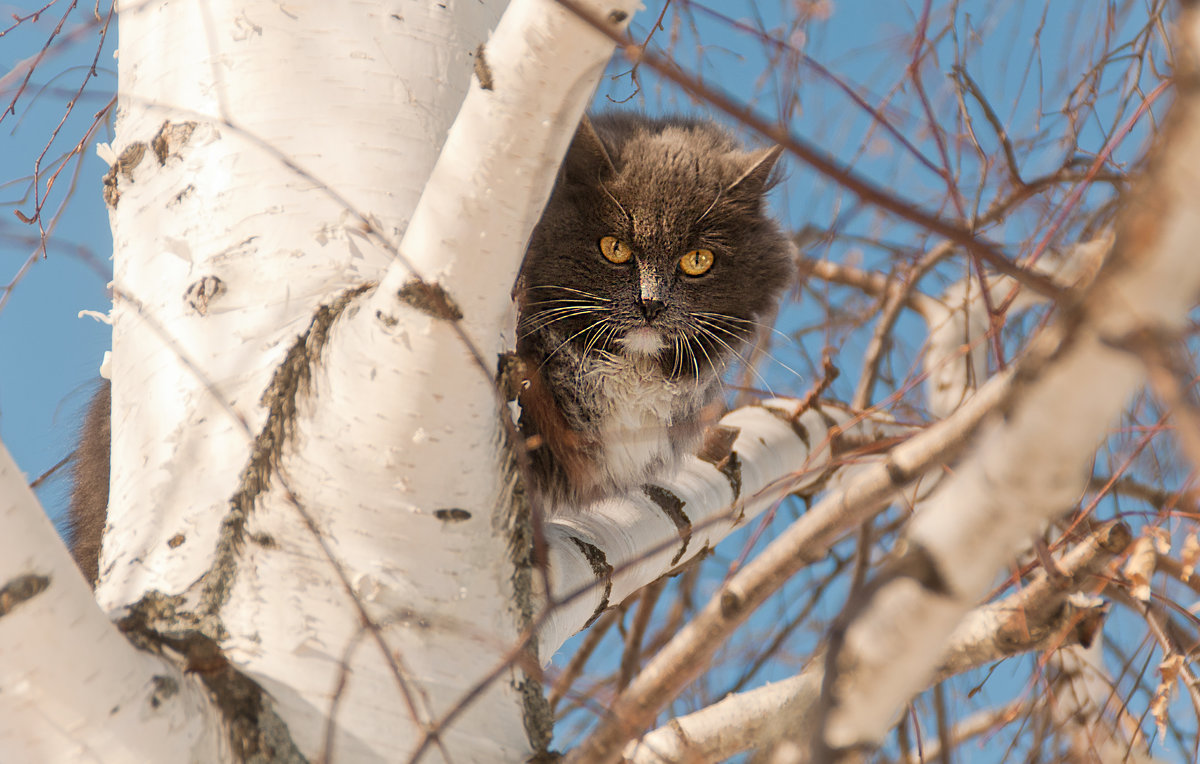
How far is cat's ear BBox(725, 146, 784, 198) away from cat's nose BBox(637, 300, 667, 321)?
372 mm

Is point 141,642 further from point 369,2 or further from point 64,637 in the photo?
point 369,2

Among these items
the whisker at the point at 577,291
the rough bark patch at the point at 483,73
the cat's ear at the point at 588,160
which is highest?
the cat's ear at the point at 588,160

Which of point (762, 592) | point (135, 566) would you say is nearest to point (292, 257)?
point (135, 566)

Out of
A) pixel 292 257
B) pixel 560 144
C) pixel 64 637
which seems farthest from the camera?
pixel 292 257

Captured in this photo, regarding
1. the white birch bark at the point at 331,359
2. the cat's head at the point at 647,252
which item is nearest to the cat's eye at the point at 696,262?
the cat's head at the point at 647,252

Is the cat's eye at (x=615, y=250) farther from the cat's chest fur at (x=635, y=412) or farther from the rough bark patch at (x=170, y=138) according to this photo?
the rough bark patch at (x=170, y=138)

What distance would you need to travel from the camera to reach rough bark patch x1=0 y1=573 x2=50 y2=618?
0.73 m

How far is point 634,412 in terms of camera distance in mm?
1979

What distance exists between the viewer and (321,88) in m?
1.27

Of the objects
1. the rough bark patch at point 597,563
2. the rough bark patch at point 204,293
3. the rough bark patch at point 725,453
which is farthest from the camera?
the rough bark patch at point 725,453

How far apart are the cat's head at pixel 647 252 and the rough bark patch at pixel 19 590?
3.84 feet

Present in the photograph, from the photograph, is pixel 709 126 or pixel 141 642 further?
pixel 709 126

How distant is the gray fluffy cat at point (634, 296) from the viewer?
1887 mm

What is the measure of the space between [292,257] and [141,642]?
0.52 m
